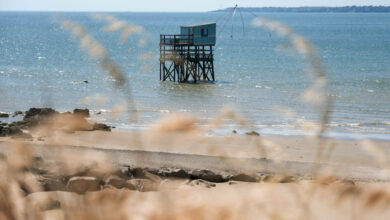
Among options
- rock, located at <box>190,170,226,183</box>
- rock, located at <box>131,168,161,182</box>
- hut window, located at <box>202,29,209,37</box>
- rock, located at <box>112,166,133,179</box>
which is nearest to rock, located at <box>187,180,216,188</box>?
rock, located at <box>190,170,226,183</box>

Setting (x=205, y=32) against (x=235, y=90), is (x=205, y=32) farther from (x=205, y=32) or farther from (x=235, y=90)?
(x=235, y=90)

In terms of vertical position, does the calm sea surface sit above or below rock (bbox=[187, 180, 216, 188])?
below

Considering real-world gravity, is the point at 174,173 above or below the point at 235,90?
above

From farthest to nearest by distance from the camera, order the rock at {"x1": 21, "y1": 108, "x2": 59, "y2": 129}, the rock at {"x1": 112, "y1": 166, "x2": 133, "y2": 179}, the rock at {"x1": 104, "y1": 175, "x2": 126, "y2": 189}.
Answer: the rock at {"x1": 21, "y1": 108, "x2": 59, "y2": 129}, the rock at {"x1": 112, "y1": 166, "x2": 133, "y2": 179}, the rock at {"x1": 104, "y1": 175, "x2": 126, "y2": 189}

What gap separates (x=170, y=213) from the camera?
214 centimetres

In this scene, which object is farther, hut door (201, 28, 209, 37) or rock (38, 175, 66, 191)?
hut door (201, 28, 209, 37)

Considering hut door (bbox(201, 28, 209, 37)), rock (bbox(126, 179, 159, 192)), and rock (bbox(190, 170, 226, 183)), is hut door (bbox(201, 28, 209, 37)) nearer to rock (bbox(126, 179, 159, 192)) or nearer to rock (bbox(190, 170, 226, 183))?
rock (bbox(190, 170, 226, 183))

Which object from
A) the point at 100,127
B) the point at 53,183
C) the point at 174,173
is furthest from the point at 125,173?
the point at 100,127

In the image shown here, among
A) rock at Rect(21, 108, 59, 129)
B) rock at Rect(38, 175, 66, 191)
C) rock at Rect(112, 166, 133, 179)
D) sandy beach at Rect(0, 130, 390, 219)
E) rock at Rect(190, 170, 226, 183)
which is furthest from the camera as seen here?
A: rock at Rect(21, 108, 59, 129)

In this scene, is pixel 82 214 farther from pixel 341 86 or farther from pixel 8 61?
pixel 8 61

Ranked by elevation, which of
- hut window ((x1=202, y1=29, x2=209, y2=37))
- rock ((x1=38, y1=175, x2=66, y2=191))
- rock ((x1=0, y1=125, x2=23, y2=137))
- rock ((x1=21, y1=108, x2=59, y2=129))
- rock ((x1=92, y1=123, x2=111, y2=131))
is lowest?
rock ((x1=92, y1=123, x2=111, y2=131))

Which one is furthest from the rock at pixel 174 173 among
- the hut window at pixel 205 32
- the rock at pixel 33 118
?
the hut window at pixel 205 32

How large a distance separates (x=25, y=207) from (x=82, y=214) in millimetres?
232

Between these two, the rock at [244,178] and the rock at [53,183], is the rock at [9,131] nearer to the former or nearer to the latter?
the rock at [244,178]
